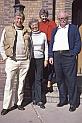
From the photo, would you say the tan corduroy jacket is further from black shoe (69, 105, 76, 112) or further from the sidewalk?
black shoe (69, 105, 76, 112)

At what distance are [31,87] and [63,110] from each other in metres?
0.83

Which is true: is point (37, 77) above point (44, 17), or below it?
below

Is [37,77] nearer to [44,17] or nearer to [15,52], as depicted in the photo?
[15,52]

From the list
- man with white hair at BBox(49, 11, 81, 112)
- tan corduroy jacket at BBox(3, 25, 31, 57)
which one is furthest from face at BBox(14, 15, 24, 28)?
man with white hair at BBox(49, 11, 81, 112)

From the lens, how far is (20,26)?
7273 mm

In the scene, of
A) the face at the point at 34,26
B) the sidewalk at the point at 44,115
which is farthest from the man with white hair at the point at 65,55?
the face at the point at 34,26

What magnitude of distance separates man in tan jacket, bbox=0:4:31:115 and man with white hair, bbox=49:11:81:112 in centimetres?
52

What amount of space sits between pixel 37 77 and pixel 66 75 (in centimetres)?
56

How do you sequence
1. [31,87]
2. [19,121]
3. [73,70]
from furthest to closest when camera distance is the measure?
[31,87]
[73,70]
[19,121]

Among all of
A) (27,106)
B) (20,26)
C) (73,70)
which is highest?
(20,26)

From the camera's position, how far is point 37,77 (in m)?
7.79

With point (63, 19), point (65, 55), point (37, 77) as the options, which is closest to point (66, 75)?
point (65, 55)

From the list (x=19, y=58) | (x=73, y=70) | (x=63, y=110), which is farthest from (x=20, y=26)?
(x=63, y=110)

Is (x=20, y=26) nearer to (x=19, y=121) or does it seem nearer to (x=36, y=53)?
(x=36, y=53)
